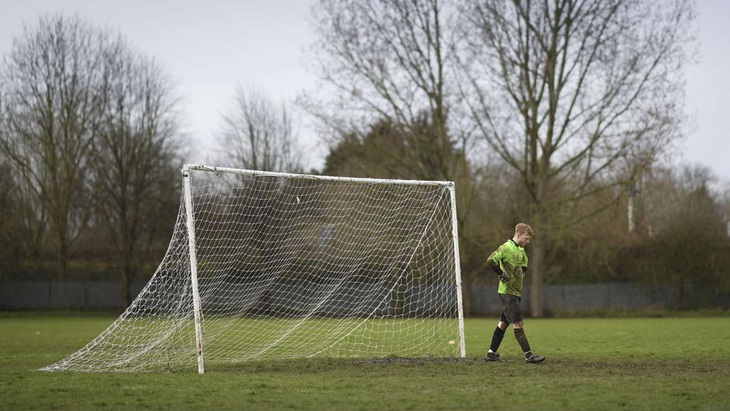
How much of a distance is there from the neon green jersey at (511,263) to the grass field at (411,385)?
1.16 meters

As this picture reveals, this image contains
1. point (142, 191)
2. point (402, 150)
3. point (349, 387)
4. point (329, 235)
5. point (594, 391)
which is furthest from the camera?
point (142, 191)

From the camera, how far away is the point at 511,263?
1244 centimetres

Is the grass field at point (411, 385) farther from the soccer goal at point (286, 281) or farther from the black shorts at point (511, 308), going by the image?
the soccer goal at point (286, 281)

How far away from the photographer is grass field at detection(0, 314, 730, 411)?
27.8ft

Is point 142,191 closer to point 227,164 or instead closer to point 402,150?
point 227,164

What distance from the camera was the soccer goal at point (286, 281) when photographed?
534 inches

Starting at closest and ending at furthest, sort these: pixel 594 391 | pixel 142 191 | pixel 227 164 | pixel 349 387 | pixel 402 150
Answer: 1. pixel 594 391
2. pixel 349 387
3. pixel 402 150
4. pixel 142 191
5. pixel 227 164

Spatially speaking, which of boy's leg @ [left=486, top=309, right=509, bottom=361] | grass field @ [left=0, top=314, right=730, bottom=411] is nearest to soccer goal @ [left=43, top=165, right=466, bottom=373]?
boy's leg @ [left=486, top=309, right=509, bottom=361]

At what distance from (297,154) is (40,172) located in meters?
15.6

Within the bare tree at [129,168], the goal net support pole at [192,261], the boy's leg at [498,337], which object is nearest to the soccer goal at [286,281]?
the goal net support pole at [192,261]

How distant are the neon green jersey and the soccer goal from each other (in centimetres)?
152

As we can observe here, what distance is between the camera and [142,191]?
43875 mm

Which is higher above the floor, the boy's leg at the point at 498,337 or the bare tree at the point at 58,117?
the bare tree at the point at 58,117

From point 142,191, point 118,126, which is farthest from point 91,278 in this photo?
point 118,126
